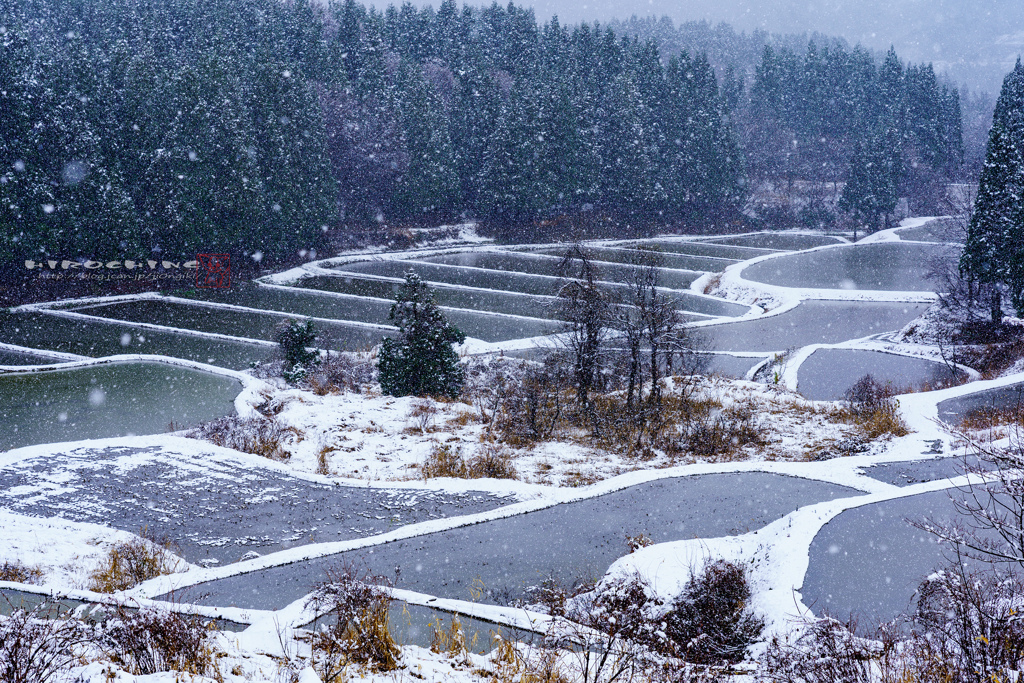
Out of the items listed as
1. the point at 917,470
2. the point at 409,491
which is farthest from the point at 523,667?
the point at 917,470

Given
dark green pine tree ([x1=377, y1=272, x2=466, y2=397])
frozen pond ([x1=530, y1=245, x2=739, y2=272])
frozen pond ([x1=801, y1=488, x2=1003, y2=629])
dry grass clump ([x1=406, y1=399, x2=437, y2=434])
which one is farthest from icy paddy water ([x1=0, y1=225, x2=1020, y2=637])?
dark green pine tree ([x1=377, y1=272, x2=466, y2=397])

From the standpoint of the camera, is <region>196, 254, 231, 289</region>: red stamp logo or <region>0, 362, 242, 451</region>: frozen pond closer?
<region>0, 362, 242, 451</region>: frozen pond

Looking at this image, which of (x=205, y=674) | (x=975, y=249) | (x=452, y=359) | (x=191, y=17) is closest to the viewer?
(x=205, y=674)

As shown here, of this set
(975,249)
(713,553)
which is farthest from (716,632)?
(975,249)

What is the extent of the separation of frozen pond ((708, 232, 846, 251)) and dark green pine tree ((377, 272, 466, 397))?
135ft

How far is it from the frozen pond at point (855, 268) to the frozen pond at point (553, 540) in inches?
1207

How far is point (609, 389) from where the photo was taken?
21594 mm

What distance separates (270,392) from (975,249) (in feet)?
87.2

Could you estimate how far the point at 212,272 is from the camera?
142 feet

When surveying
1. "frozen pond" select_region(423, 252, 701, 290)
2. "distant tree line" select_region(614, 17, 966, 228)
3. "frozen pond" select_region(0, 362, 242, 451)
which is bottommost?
"frozen pond" select_region(0, 362, 242, 451)

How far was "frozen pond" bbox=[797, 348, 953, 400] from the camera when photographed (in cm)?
2231

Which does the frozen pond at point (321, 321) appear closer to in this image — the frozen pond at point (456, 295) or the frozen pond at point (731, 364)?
the frozen pond at point (456, 295)

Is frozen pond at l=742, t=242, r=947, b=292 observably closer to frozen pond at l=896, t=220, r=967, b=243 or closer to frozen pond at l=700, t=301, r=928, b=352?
frozen pond at l=896, t=220, r=967, b=243

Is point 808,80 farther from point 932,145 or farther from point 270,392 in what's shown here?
point 270,392
